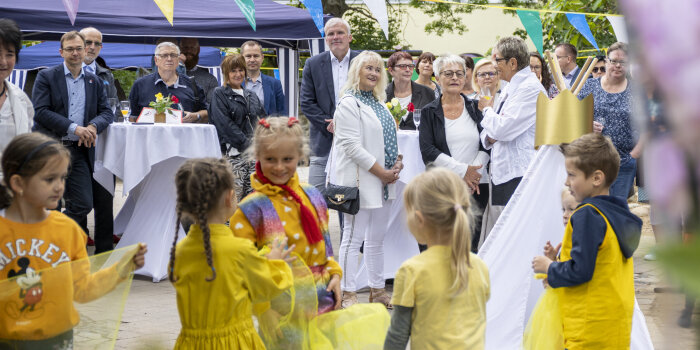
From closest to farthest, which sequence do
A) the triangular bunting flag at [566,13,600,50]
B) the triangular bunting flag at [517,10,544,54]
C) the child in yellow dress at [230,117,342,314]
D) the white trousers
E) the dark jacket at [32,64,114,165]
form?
the child in yellow dress at [230,117,342,314] < the white trousers < the dark jacket at [32,64,114,165] < the triangular bunting flag at [517,10,544,54] < the triangular bunting flag at [566,13,600,50]

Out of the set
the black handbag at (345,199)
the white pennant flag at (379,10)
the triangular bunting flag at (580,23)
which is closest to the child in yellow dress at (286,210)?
the black handbag at (345,199)

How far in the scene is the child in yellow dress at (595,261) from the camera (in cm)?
296

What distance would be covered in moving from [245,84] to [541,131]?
3.55 metres

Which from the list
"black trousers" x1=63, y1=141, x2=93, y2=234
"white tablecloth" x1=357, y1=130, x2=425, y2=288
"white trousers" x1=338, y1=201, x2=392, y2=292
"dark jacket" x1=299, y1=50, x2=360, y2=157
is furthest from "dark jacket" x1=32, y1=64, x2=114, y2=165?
"white tablecloth" x1=357, y1=130, x2=425, y2=288

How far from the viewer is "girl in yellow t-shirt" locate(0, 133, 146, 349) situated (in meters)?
2.33

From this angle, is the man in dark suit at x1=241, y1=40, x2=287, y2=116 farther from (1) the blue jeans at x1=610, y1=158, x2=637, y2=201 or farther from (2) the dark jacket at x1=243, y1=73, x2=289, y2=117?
(1) the blue jeans at x1=610, y1=158, x2=637, y2=201

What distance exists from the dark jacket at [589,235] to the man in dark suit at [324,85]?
3.34m

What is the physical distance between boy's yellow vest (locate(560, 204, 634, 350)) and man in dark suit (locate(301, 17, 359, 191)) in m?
3.35

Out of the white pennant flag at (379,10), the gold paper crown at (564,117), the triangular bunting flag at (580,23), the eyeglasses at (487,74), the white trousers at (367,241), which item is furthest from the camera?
the triangular bunting flag at (580,23)

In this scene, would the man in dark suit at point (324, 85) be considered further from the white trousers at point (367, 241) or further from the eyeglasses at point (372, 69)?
the eyeglasses at point (372, 69)

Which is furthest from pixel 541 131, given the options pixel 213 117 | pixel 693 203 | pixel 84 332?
pixel 693 203

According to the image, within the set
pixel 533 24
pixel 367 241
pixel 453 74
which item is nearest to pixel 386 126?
pixel 453 74

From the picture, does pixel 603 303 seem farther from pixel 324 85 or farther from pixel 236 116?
pixel 236 116

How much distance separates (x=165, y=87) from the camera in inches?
272
